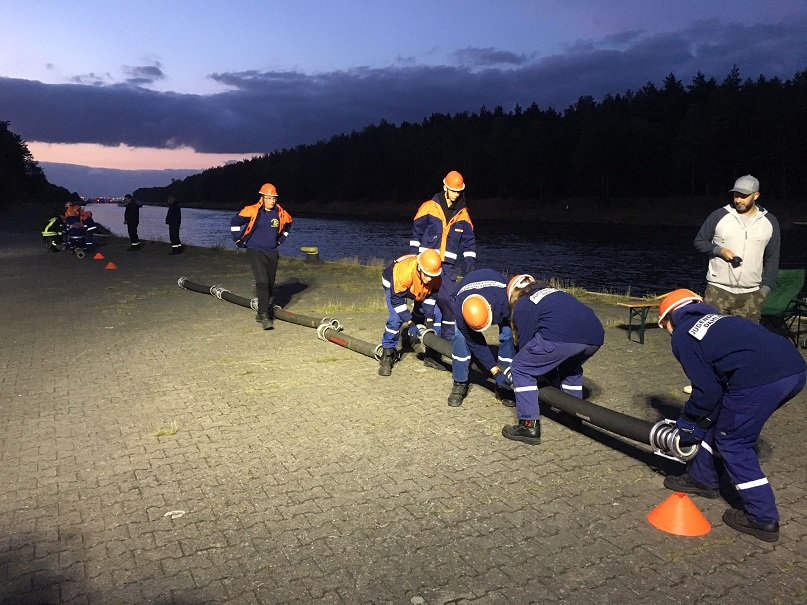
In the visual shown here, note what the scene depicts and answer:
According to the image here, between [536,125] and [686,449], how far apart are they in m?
90.2

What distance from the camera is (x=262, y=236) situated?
1034 cm

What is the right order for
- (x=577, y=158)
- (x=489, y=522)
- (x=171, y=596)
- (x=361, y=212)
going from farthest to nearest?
(x=361, y=212)
(x=577, y=158)
(x=489, y=522)
(x=171, y=596)

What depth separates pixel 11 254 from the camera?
24.0 m

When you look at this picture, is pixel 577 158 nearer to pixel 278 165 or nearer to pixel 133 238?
pixel 133 238

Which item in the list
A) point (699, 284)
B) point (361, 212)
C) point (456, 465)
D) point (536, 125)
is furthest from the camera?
point (361, 212)

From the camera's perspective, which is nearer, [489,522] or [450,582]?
[450,582]

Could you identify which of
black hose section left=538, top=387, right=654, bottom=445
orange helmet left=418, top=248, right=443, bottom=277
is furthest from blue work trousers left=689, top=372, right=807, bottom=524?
orange helmet left=418, top=248, right=443, bottom=277

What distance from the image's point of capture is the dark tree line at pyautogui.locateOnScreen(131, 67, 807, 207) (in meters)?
62.7

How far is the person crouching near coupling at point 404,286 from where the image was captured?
7094mm

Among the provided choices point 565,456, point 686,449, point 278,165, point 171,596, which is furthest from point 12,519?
point 278,165

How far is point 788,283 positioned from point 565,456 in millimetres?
5503

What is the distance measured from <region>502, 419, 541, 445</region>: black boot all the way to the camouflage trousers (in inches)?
93.9

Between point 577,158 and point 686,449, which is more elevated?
point 577,158

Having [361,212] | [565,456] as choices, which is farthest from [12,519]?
[361,212]
